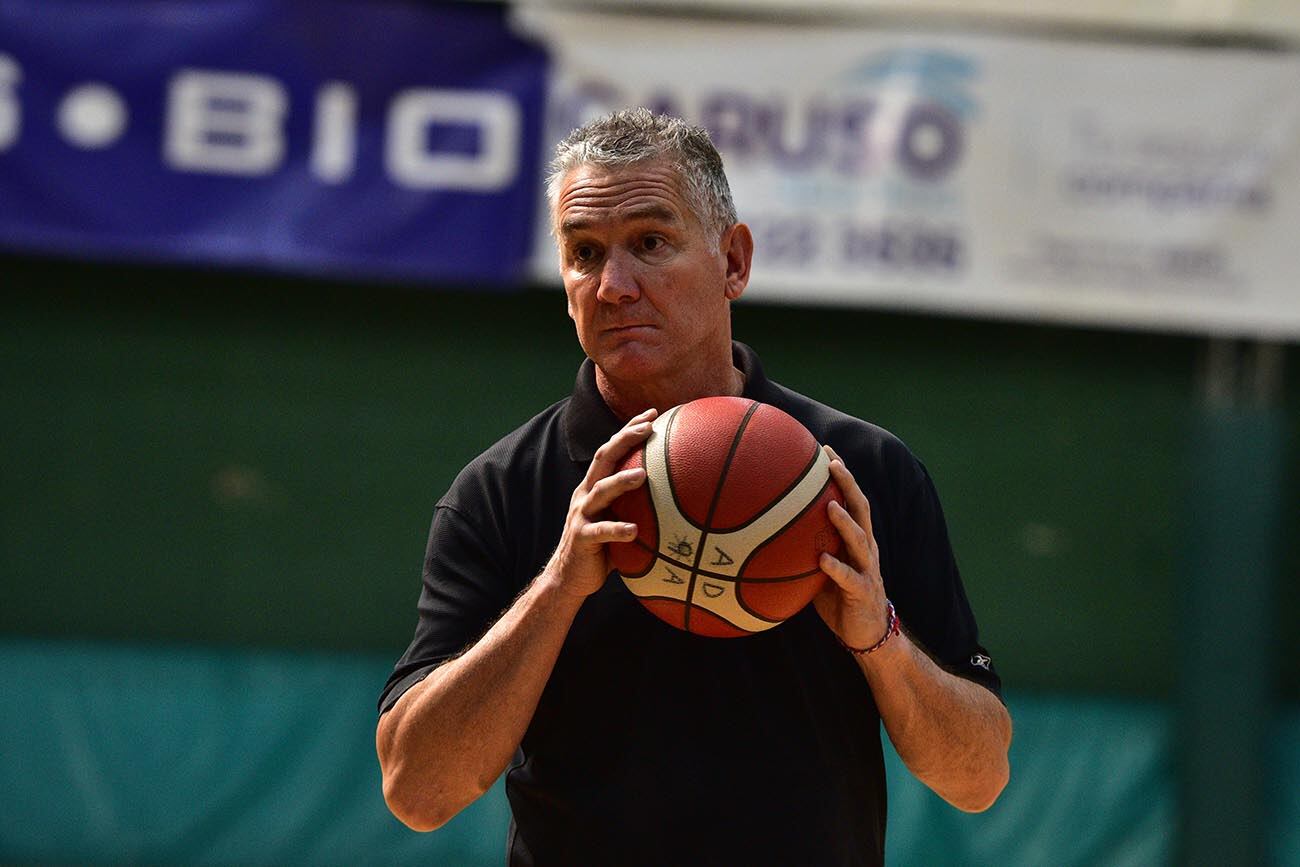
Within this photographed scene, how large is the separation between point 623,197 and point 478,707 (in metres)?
1.00

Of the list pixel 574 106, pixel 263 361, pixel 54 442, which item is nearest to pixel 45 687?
pixel 54 442

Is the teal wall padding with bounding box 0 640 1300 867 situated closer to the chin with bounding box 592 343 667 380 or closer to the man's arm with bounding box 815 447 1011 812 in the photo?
the man's arm with bounding box 815 447 1011 812

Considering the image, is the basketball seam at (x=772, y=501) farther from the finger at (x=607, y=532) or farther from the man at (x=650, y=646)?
the finger at (x=607, y=532)

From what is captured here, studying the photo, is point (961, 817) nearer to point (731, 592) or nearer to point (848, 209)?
point (848, 209)

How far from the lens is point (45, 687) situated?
795 cm

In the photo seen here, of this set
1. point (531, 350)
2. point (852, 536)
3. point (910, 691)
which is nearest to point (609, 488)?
point (852, 536)

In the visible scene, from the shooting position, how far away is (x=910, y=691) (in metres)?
2.80

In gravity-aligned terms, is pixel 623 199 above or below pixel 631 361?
above

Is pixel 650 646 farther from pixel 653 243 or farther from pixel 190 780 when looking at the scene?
pixel 190 780

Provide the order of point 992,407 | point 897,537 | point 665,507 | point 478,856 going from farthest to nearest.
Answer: point 992,407, point 478,856, point 897,537, point 665,507

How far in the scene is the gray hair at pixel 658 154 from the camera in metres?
3.04

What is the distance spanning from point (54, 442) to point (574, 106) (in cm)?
329

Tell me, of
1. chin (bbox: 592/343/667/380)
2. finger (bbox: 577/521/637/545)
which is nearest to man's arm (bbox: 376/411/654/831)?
finger (bbox: 577/521/637/545)

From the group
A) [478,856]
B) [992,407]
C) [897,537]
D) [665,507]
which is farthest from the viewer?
[992,407]
